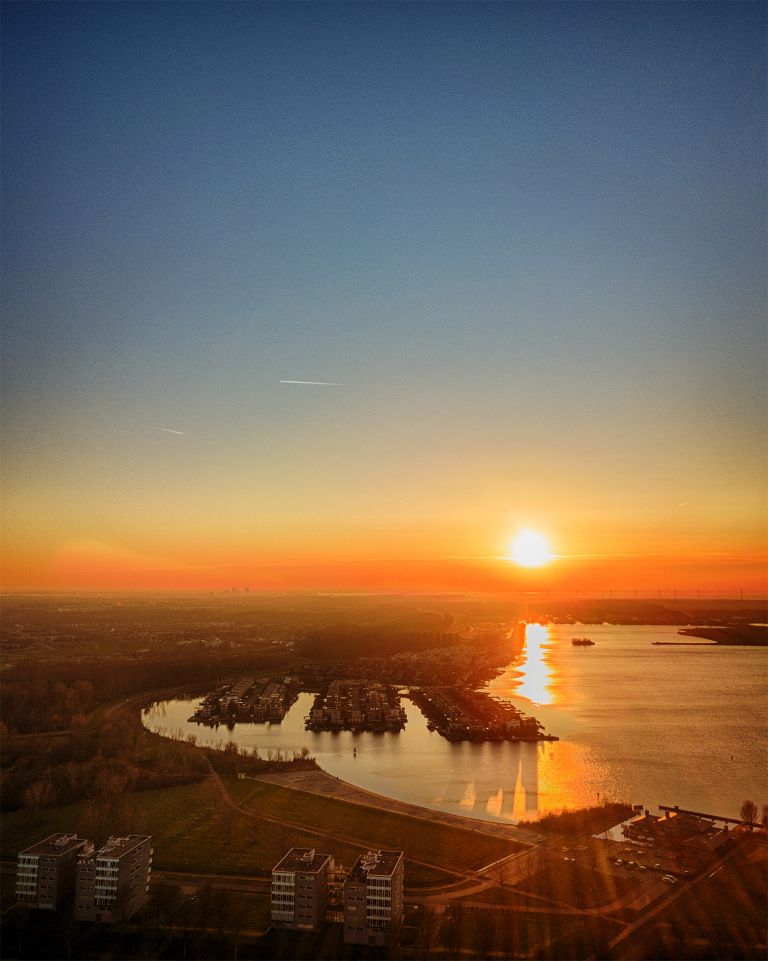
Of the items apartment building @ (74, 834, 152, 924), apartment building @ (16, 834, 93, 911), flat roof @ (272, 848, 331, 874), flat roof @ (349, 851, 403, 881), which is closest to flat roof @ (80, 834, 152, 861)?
apartment building @ (74, 834, 152, 924)

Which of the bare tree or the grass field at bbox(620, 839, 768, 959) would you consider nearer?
the grass field at bbox(620, 839, 768, 959)

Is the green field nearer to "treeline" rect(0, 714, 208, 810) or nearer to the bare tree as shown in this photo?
the bare tree

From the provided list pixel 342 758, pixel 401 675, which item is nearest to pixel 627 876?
pixel 342 758

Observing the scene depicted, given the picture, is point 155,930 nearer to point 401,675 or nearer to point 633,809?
point 633,809

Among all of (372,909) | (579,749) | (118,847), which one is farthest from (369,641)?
(372,909)

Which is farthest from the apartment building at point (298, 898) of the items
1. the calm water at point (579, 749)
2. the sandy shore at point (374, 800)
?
the calm water at point (579, 749)

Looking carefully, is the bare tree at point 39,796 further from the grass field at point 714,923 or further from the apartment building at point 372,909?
the grass field at point 714,923
